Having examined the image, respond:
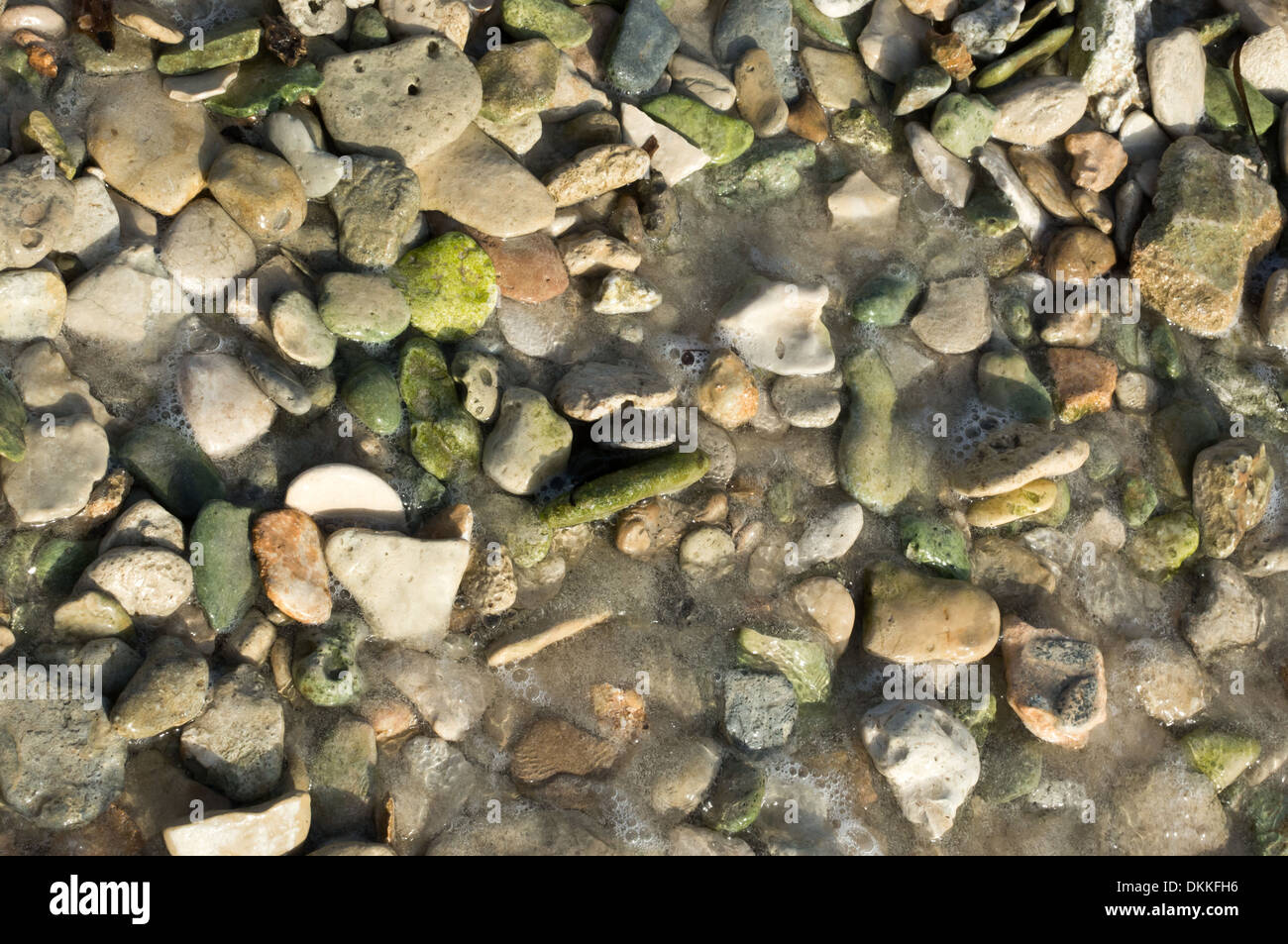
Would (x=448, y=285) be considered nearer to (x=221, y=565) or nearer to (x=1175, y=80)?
(x=221, y=565)

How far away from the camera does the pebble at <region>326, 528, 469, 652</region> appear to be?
4.19 meters

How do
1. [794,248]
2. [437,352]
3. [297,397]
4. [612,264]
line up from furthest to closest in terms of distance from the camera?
[794,248] < [612,264] < [437,352] < [297,397]

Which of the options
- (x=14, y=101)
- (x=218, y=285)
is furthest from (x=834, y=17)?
(x=14, y=101)

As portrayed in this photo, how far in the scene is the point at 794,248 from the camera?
18.0 ft

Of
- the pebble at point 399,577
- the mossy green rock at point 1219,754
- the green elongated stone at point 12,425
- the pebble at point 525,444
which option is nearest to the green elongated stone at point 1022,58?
the pebble at point 525,444

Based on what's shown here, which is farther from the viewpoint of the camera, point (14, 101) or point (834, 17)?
point (834, 17)

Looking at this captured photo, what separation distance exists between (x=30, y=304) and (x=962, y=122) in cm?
480

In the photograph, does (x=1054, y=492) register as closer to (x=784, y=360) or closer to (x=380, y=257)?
(x=784, y=360)

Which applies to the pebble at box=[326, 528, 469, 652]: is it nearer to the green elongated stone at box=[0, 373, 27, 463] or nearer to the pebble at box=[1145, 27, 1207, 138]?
the green elongated stone at box=[0, 373, 27, 463]

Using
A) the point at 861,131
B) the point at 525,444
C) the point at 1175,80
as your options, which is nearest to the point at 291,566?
the point at 525,444

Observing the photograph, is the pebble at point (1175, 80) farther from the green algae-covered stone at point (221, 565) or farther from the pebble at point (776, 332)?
the green algae-covered stone at point (221, 565)

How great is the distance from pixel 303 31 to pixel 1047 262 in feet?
13.8

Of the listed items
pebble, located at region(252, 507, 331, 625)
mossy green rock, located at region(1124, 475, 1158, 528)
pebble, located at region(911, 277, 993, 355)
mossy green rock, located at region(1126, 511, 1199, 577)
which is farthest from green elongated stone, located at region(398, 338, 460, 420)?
mossy green rock, located at region(1126, 511, 1199, 577)

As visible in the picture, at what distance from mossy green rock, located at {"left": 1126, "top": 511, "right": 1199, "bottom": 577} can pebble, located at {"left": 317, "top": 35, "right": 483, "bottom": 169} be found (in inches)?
165
